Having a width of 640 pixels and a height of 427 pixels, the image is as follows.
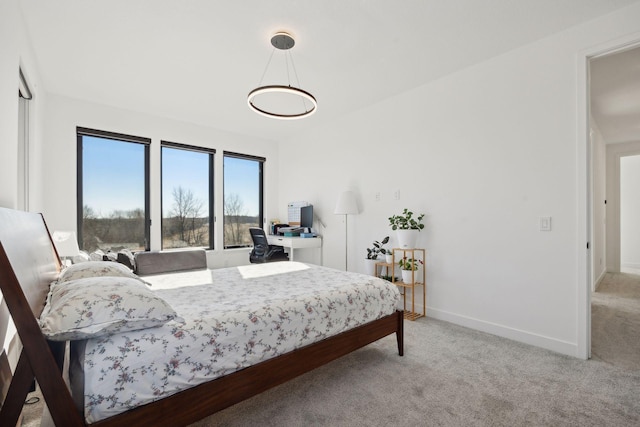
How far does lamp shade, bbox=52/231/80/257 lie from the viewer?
A: 291 cm

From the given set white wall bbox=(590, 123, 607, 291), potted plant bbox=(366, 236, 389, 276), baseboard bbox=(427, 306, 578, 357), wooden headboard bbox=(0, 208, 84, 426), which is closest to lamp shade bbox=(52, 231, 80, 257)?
wooden headboard bbox=(0, 208, 84, 426)

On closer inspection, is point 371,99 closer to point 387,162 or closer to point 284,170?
point 387,162

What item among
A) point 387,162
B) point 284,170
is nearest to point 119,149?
point 284,170

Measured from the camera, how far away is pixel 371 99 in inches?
155

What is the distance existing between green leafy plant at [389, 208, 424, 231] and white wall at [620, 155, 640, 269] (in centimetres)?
595

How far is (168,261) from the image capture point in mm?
4094

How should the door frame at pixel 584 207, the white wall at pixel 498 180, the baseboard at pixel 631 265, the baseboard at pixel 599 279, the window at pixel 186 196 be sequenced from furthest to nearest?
the baseboard at pixel 631 265, the window at pixel 186 196, the baseboard at pixel 599 279, the white wall at pixel 498 180, the door frame at pixel 584 207

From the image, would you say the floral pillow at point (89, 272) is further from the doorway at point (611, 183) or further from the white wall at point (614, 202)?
the white wall at point (614, 202)

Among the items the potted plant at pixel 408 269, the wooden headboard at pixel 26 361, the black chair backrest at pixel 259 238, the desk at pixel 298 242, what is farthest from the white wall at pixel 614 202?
the wooden headboard at pixel 26 361

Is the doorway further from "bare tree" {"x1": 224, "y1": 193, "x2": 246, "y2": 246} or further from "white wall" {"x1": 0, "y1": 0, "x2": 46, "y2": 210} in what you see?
"bare tree" {"x1": 224, "y1": 193, "x2": 246, "y2": 246}

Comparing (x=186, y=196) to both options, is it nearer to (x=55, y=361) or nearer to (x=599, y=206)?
(x=55, y=361)

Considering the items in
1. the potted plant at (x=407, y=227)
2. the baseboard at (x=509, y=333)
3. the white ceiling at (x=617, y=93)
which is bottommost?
the baseboard at (x=509, y=333)

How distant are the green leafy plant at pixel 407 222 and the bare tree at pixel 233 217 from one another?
9.81 ft

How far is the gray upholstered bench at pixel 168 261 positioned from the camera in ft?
12.8
